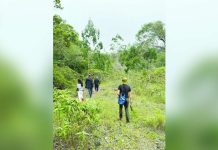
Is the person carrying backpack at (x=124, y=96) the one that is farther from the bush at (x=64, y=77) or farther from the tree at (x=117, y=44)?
the bush at (x=64, y=77)

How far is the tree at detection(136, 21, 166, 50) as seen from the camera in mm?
3676

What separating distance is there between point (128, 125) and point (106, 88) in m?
0.39

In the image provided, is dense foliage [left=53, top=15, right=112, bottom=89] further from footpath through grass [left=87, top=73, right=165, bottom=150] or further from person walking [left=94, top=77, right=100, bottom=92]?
footpath through grass [left=87, top=73, right=165, bottom=150]

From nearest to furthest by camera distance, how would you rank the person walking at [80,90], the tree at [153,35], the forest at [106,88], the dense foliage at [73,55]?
the tree at [153,35] → the forest at [106,88] → the dense foliage at [73,55] → the person walking at [80,90]

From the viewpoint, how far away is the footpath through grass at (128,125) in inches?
150

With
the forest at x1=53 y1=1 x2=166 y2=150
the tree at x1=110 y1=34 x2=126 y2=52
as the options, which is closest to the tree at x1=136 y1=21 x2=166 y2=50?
the forest at x1=53 y1=1 x2=166 y2=150

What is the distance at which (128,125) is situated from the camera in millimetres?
3912

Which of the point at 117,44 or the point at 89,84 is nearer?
the point at 117,44

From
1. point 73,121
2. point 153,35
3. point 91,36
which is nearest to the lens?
point 153,35

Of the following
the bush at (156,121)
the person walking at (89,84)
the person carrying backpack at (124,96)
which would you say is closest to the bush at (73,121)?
the person walking at (89,84)

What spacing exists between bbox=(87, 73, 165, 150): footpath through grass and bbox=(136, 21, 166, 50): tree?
1.46ft

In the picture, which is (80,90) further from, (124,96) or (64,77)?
(124,96)

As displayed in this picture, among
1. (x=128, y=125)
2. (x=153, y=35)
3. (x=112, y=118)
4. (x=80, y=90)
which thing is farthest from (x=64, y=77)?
(x=153, y=35)
